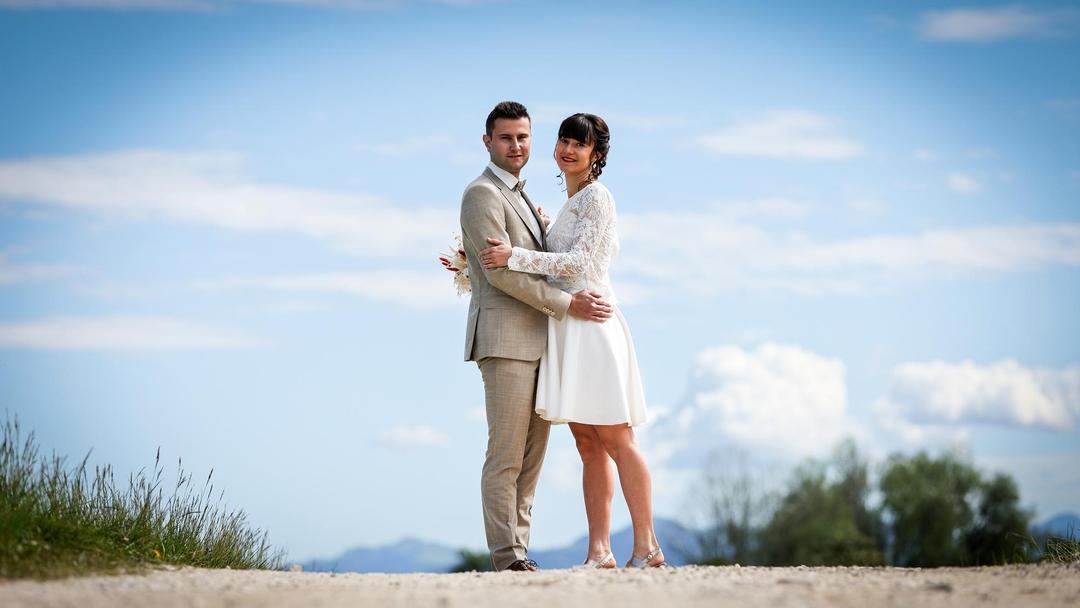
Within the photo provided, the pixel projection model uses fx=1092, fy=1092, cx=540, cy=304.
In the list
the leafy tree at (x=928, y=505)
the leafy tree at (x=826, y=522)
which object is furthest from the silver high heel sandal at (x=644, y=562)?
the leafy tree at (x=928, y=505)

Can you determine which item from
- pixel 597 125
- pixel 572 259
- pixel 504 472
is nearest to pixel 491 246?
pixel 572 259

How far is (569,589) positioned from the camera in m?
5.57

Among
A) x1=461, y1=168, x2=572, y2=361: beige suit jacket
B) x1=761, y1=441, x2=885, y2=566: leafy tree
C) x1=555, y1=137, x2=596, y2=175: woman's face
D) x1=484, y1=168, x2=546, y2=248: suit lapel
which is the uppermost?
x1=555, y1=137, x2=596, y2=175: woman's face

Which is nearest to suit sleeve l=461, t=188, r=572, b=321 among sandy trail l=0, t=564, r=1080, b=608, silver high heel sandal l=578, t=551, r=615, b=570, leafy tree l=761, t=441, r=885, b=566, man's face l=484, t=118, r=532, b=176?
man's face l=484, t=118, r=532, b=176

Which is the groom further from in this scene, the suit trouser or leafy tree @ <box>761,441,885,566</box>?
leafy tree @ <box>761,441,885,566</box>

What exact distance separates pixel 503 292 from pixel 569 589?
7.98 ft

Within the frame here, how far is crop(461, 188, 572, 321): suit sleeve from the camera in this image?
7184 mm

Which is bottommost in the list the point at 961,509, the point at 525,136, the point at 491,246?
the point at 961,509

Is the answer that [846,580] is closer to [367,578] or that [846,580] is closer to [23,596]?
[367,578]

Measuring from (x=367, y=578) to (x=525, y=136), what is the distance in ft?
10.3

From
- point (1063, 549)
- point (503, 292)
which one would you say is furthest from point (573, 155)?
point (1063, 549)

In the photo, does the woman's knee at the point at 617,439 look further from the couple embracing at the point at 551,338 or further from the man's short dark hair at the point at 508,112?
the man's short dark hair at the point at 508,112

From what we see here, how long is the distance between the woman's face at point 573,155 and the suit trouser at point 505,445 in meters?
1.34

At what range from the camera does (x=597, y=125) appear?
729 cm
